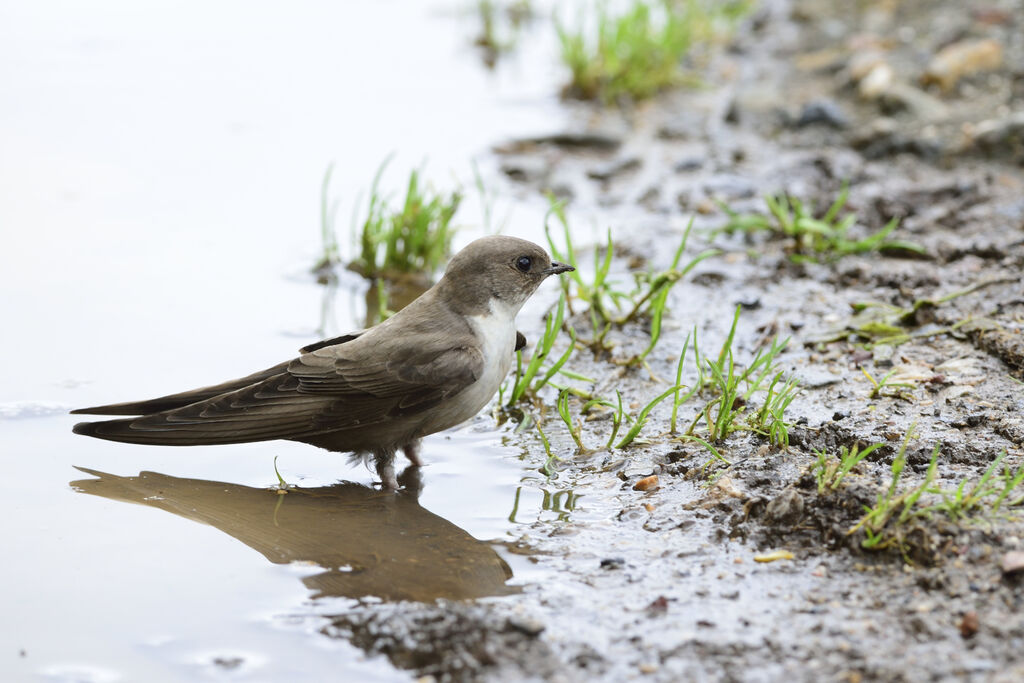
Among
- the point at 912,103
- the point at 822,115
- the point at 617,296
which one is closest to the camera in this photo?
the point at 617,296

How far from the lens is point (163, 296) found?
6.11m

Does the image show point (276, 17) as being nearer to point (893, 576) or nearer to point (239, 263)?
point (239, 263)

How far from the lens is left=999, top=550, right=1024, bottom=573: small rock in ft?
10.8

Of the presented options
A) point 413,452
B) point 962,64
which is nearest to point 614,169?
point 962,64

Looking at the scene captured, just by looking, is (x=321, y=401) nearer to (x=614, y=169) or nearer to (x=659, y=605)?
(x=659, y=605)

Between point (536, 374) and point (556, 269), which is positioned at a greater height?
point (556, 269)

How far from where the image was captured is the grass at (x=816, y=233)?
Answer: 6340mm

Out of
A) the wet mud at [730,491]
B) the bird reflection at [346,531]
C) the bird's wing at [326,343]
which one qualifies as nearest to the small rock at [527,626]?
the wet mud at [730,491]

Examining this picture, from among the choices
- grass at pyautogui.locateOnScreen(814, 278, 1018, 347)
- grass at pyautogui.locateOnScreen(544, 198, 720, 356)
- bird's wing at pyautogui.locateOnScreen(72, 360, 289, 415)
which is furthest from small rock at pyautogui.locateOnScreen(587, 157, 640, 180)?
bird's wing at pyautogui.locateOnScreen(72, 360, 289, 415)

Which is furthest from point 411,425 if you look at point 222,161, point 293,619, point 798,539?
point 222,161

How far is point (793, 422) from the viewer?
4.56 meters

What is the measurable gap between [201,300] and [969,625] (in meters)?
4.34

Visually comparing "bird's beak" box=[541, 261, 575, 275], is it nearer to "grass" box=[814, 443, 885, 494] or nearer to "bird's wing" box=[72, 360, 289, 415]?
"bird's wing" box=[72, 360, 289, 415]

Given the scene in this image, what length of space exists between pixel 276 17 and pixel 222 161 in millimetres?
4019
